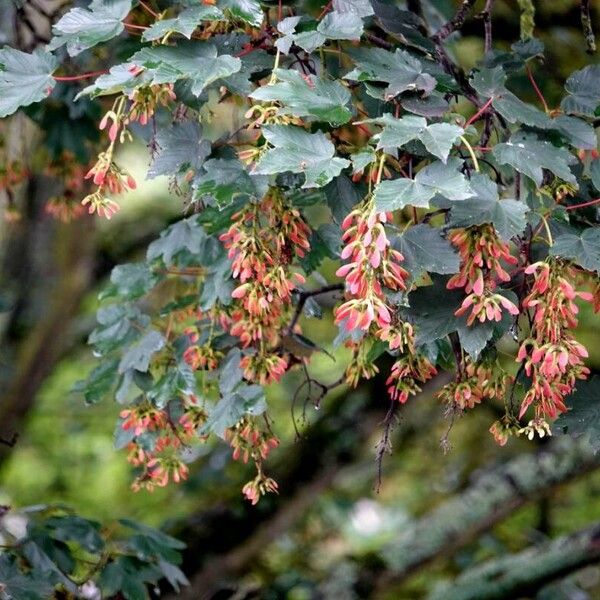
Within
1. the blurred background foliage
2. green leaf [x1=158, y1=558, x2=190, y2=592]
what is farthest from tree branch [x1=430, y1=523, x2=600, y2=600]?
green leaf [x1=158, y1=558, x2=190, y2=592]

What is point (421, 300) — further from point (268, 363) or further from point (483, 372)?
point (268, 363)

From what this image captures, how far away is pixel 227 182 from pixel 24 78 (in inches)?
12.8

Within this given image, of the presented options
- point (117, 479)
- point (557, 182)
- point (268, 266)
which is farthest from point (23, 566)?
point (117, 479)

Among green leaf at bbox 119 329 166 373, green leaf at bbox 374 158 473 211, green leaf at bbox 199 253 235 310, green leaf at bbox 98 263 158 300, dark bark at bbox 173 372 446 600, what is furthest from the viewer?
dark bark at bbox 173 372 446 600

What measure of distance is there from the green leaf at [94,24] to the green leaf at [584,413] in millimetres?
782

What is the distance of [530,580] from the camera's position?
2568 mm

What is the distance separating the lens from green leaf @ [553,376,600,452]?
139 cm

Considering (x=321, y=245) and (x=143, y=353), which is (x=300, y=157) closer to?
(x=321, y=245)

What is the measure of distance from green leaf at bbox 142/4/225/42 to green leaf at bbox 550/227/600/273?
0.48 meters

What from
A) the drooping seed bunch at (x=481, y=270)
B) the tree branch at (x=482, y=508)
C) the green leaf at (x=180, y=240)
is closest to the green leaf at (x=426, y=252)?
the drooping seed bunch at (x=481, y=270)

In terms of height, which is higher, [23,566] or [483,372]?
[483,372]

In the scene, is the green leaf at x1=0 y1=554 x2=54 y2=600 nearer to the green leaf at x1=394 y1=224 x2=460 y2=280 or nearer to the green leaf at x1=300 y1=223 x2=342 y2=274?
the green leaf at x1=300 y1=223 x2=342 y2=274

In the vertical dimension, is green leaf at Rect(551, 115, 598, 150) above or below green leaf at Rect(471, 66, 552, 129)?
below

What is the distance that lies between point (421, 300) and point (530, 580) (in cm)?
154
